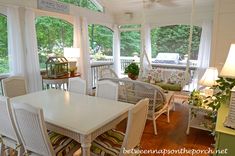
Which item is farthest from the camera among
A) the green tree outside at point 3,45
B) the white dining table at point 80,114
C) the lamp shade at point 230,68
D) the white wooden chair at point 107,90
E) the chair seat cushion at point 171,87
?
the chair seat cushion at point 171,87

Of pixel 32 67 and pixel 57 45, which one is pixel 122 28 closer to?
pixel 57 45

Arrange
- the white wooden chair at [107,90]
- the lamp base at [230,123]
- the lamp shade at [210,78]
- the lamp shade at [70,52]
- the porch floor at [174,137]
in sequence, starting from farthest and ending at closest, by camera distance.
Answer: the lamp shade at [70,52] < the lamp shade at [210,78] < the porch floor at [174,137] < the white wooden chair at [107,90] < the lamp base at [230,123]

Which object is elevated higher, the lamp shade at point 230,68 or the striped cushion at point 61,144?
the lamp shade at point 230,68

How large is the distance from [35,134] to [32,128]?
0.06 m

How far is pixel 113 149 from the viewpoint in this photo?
1826mm

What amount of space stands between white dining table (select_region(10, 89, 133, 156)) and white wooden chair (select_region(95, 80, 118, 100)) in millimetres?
206

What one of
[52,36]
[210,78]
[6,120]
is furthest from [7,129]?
[52,36]

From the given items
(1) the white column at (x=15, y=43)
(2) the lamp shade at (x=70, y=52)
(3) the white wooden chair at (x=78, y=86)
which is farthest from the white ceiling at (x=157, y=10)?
(1) the white column at (x=15, y=43)

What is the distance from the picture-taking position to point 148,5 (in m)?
5.29

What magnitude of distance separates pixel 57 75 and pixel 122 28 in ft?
11.0

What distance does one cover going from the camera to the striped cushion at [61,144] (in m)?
1.86

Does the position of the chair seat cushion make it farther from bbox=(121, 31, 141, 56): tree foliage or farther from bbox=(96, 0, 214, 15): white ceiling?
bbox=(121, 31, 141, 56): tree foliage

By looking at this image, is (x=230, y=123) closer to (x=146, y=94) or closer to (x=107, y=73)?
(x=146, y=94)

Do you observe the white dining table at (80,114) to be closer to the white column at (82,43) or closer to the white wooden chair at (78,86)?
the white wooden chair at (78,86)
